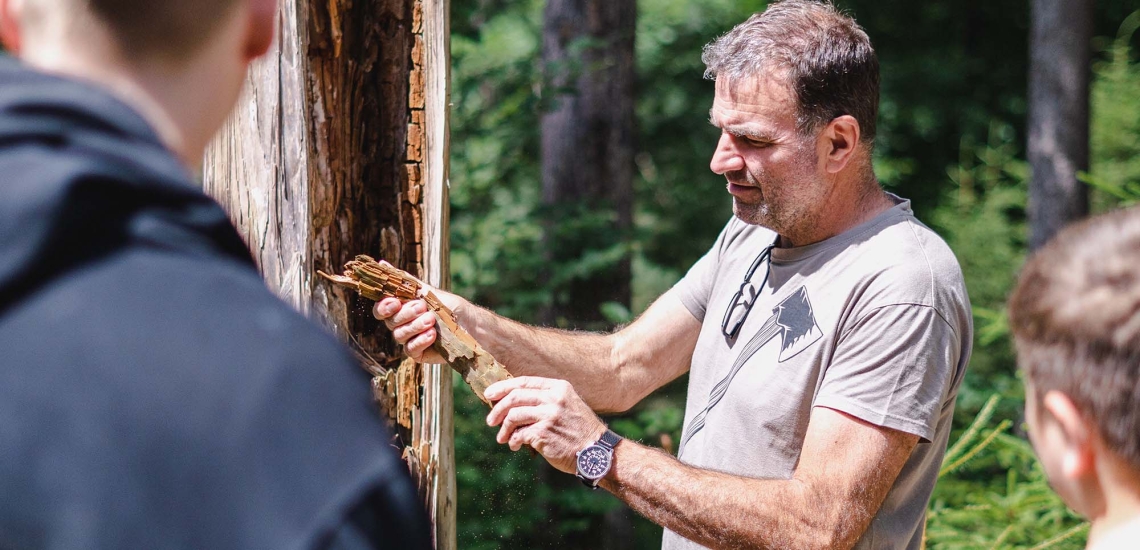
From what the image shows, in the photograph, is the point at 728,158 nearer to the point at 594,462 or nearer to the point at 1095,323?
the point at 594,462

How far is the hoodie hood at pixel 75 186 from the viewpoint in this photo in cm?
62

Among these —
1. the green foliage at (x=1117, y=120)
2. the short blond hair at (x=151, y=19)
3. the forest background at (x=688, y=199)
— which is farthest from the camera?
the green foliage at (x=1117, y=120)

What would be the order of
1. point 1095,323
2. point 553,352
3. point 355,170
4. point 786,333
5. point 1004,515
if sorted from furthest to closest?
point 1004,515, point 553,352, point 355,170, point 786,333, point 1095,323

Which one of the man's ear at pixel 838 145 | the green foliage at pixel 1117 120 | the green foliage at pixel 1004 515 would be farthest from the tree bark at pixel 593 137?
the green foliage at pixel 1117 120

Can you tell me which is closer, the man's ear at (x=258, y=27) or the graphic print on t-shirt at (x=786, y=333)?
the man's ear at (x=258, y=27)

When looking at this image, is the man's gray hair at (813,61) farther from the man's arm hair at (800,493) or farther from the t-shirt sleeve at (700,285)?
the man's arm hair at (800,493)

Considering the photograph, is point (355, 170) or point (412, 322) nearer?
point (412, 322)

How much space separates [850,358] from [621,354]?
0.86 meters

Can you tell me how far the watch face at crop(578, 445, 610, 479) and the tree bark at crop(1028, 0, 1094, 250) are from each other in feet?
17.9

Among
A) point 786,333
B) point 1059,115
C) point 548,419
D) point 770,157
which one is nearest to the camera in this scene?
point 548,419

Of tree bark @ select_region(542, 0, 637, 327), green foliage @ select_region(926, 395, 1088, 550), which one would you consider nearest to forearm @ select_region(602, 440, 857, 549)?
green foliage @ select_region(926, 395, 1088, 550)

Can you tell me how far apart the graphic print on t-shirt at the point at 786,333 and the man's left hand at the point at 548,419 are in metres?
0.39

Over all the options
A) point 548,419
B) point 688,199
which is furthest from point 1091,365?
point 688,199

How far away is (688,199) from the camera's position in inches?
320
